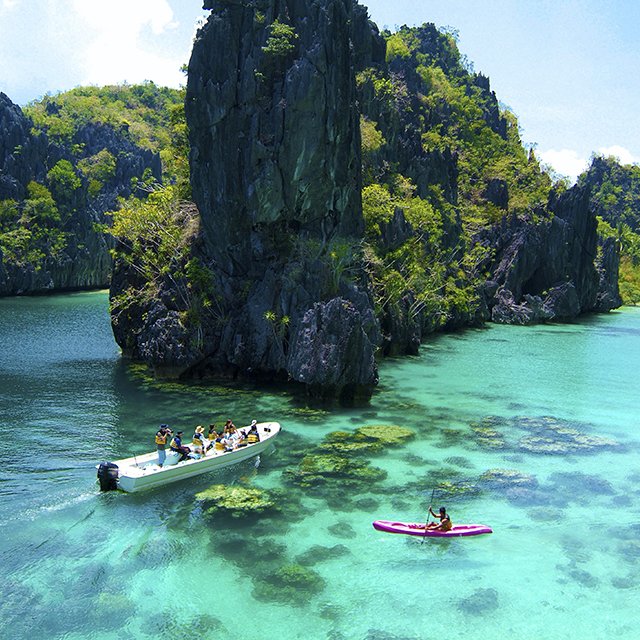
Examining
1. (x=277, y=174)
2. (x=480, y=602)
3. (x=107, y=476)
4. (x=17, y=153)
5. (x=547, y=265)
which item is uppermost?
(x=17, y=153)

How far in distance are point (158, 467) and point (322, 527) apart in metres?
7.11

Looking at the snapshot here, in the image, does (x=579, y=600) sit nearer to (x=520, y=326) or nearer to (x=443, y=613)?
Result: (x=443, y=613)

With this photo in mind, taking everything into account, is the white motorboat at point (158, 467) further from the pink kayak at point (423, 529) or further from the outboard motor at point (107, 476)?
the pink kayak at point (423, 529)

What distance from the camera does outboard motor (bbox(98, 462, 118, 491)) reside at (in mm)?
22531

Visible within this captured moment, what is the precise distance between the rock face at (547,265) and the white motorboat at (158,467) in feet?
202

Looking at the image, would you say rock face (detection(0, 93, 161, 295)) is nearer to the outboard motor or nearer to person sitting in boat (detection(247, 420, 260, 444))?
person sitting in boat (detection(247, 420, 260, 444))

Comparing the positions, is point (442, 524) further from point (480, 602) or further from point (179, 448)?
point (179, 448)

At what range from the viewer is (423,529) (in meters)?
20.2

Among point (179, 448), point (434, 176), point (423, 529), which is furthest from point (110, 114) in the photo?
point (423, 529)

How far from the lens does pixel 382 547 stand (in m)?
19.6

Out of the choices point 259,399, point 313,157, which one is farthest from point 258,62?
point 259,399

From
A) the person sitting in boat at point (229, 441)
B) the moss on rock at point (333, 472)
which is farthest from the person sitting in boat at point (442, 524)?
the person sitting in boat at point (229, 441)

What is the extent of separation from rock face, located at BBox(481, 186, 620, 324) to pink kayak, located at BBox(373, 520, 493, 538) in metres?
63.5

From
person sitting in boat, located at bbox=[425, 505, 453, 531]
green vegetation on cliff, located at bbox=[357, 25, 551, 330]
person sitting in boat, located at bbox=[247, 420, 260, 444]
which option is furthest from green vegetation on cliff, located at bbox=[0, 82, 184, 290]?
person sitting in boat, located at bbox=[425, 505, 453, 531]
